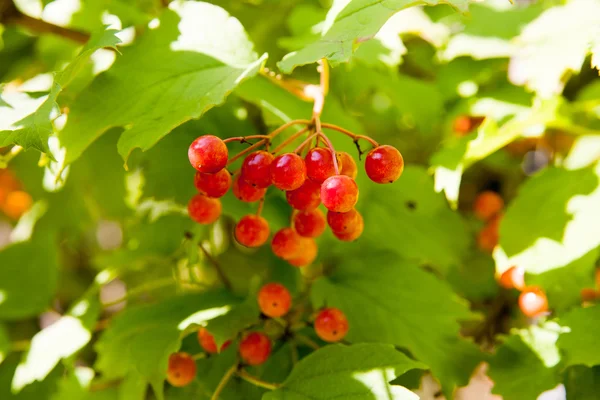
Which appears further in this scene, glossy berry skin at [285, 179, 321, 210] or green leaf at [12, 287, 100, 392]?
green leaf at [12, 287, 100, 392]

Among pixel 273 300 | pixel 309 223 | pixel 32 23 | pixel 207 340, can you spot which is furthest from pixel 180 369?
pixel 32 23

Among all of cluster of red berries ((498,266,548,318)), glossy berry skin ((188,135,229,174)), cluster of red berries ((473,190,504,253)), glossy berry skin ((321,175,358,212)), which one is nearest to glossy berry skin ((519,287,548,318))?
cluster of red berries ((498,266,548,318))

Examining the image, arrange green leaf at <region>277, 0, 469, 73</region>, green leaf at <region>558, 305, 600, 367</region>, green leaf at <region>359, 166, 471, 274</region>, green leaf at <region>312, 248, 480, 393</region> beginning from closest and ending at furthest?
green leaf at <region>277, 0, 469, 73</region>, green leaf at <region>558, 305, 600, 367</region>, green leaf at <region>312, 248, 480, 393</region>, green leaf at <region>359, 166, 471, 274</region>

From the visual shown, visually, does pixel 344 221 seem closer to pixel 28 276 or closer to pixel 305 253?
pixel 305 253

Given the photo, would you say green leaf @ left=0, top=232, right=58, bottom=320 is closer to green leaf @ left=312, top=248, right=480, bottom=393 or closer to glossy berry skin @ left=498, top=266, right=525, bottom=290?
green leaf @ left=312, top=248, right=480, bottom=393

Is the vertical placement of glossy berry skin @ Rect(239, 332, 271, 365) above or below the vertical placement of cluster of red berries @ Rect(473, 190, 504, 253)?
above

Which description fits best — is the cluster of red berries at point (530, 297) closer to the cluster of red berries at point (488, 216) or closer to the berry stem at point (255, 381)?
the cluster of red berries at point (488, 216)

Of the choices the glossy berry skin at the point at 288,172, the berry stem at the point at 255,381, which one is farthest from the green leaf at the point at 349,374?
the glossy berry skin at the point at 288,172
